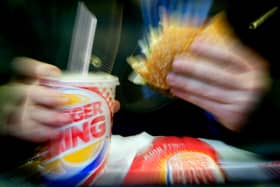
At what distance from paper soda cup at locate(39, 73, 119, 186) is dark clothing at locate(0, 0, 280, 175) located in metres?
0.08

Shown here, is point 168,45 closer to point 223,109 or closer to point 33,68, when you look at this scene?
point 223,109

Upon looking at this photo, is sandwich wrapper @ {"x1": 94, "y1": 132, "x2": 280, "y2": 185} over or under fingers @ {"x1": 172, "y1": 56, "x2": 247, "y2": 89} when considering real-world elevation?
under

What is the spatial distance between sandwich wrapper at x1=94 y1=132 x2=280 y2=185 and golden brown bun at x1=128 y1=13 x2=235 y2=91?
161 mm

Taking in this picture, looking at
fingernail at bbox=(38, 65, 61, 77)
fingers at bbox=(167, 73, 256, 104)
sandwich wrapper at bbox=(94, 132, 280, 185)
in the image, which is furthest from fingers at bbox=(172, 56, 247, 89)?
fingernail at bbox=(38, 65, 61, 77)

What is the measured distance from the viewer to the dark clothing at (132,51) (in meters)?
0.89

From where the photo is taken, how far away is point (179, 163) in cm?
94

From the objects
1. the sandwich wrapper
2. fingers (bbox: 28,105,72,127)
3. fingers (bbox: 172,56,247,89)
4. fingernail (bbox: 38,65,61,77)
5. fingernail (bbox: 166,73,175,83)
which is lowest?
the sandwich wrapper

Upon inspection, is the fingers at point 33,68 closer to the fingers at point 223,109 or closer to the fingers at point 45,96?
the fingers at point 45,96

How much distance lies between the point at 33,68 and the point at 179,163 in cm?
43

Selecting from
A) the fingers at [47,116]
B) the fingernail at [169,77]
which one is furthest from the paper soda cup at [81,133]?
the fingernail at [169,77]

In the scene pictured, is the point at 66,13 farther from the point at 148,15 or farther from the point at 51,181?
the point at 51,181

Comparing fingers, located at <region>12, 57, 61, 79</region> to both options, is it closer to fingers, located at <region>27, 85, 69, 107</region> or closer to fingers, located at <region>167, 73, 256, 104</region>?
fingers, located at <region>27, 85, 69, 107</region>

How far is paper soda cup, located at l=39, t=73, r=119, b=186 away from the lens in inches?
31.9

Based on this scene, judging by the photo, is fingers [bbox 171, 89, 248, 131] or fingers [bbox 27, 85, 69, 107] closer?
fingers [bbox 27, 85, 69, 107]
